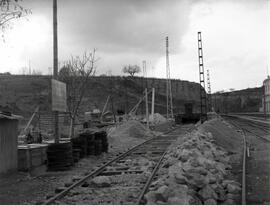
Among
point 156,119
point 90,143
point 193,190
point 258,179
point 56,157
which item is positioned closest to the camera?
point 193,190

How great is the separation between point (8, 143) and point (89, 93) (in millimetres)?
96401

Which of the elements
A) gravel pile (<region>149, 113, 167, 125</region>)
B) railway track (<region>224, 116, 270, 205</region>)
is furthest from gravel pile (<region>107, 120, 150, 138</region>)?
railway track (<region>224, 116, 270, 205</region>)

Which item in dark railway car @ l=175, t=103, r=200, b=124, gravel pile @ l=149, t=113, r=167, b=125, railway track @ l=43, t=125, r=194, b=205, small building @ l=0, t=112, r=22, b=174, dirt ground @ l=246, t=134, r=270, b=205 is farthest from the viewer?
dark railway car @ l=175, t=103, r=200, b=124

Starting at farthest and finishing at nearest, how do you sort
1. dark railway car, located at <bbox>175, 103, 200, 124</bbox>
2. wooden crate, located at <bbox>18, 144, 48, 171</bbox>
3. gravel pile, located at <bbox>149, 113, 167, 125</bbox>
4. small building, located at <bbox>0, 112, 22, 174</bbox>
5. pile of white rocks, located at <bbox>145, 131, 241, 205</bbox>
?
dark railway car, located at <bbox>175, 103, 200, 124</bbox> < gravel pile, located at <bbox>149, 113, 167, 125</bbox> < wooden crate, located at <bbox>18, 144, 48, 171</bbox> < small building, located at <bbox>0, 112, 22, 174</bbox> < pile of white rocks, located at <bbox>145, 131, 241, 205</bbox>

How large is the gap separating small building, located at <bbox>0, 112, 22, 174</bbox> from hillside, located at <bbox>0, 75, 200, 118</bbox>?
6780 centimetres

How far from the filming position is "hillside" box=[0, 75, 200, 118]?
312 feet

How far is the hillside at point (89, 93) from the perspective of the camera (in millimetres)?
95062

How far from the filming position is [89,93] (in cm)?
11112

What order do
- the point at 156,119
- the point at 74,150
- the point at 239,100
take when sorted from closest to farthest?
the point at 74,150 → the point at 156,119 → the point at 239,100

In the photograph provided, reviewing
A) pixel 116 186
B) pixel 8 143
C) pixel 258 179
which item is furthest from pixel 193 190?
pixel 8 143

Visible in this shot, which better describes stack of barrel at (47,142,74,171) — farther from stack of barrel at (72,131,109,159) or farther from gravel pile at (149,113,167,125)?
gravel pile at (149,113,167,125)

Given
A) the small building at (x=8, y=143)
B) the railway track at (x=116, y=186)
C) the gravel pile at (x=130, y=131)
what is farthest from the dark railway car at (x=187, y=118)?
the small building at (x=8, y=143)

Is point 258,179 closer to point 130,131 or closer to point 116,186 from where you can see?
point 116,186

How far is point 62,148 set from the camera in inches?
626
